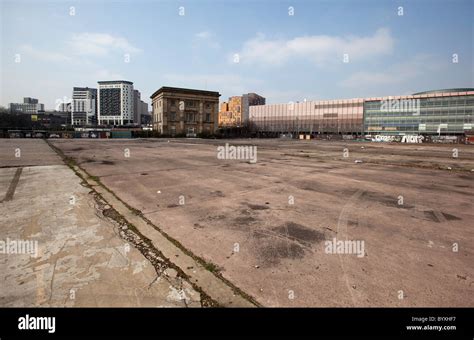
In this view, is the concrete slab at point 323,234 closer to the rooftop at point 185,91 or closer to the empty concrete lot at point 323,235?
the empty concrete lot at point 323,235

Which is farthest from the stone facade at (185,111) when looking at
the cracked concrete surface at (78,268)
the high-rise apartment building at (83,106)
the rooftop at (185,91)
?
the high-rise apartment building at (83,106)

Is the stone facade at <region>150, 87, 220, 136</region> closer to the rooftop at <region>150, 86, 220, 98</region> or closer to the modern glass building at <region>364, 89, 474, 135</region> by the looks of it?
the rooftop at <region>150, 86, 220, 98</region>

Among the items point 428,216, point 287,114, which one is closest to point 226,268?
point 428,216

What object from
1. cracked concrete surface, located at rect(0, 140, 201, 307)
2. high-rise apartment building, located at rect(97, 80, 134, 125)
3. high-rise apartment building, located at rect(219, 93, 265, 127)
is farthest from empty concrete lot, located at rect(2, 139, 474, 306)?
high-rise apartment building, located at rect(97, 80, 134, 125)

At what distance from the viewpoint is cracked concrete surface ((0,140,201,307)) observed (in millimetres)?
3033

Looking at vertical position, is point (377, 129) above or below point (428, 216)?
above

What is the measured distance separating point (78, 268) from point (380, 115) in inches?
4633

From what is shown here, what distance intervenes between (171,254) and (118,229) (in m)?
1.70

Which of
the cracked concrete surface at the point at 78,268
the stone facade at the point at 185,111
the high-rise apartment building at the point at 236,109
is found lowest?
the cracked concrete surface at the point at 78,268

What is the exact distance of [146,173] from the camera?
1230 cm

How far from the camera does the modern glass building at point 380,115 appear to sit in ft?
286

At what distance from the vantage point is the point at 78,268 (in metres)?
3.67

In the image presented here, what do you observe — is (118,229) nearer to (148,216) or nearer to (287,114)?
(148,216)

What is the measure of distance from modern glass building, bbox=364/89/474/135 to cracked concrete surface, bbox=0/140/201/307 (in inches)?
4393
